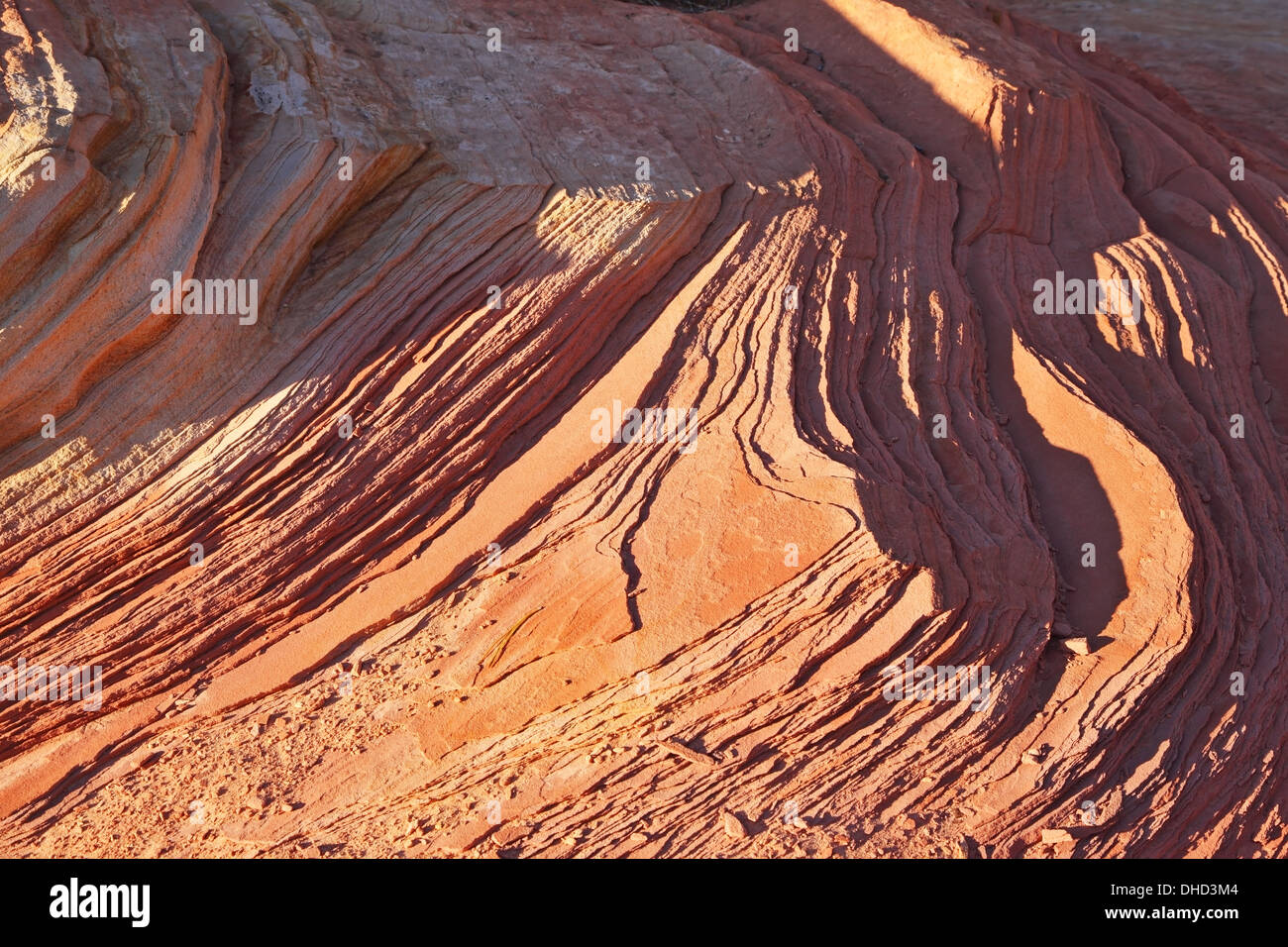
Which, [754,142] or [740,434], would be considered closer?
[740,434]

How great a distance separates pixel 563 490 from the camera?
6926 mm

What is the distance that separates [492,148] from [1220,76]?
12.4 m

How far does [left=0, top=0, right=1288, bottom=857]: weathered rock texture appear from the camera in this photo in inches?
227

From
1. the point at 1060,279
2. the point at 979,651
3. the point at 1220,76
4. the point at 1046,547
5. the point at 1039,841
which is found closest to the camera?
the point at 1039,841

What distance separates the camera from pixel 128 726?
626 centimetres

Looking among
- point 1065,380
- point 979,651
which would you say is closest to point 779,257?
point 1065,380

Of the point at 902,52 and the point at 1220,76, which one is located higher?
the point at 1220,76

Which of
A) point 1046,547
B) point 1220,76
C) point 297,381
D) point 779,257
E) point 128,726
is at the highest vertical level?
point 1220,76

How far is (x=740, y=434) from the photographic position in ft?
22.9

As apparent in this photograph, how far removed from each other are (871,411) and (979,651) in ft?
6.72

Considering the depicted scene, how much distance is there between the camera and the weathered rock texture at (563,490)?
5770 mm

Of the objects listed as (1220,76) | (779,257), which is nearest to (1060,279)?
(779,257)

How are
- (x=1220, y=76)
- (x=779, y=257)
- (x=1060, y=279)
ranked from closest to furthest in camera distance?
(x=779, y=257) < (x=1060, y=279) < (x=1220, y=76)

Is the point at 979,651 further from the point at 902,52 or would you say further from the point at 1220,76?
the point at 1220,76
